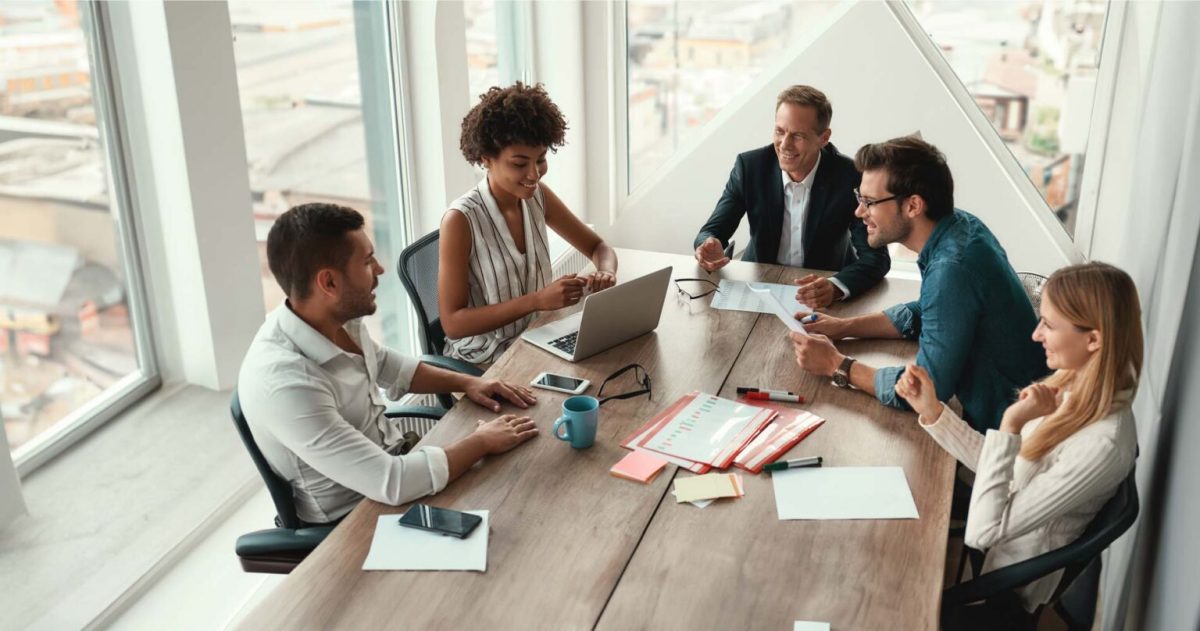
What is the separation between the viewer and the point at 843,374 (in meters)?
2.52

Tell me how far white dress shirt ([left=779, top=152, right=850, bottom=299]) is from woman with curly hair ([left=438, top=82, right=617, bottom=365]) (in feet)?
2.83

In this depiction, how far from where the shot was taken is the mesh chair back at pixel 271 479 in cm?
207

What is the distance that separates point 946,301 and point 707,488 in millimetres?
782

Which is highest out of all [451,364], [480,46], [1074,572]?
[480,46]

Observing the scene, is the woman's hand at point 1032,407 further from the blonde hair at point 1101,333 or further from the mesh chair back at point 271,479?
the mesh chair back at point 271,479

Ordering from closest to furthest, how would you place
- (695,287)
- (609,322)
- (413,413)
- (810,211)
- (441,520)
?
1. (441,520)
2. (413,413)
3. (609,322)
4. (695,287)
5. (810,211)

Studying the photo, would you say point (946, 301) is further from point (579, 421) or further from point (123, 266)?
point (123, 266)

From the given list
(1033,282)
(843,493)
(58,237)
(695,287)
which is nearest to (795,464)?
(843,493)

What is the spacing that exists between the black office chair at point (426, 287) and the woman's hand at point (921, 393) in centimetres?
123

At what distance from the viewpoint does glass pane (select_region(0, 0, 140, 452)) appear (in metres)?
2.61

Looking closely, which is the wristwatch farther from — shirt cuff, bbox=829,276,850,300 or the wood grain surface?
shirt cuff, bbox=829,276,850,300

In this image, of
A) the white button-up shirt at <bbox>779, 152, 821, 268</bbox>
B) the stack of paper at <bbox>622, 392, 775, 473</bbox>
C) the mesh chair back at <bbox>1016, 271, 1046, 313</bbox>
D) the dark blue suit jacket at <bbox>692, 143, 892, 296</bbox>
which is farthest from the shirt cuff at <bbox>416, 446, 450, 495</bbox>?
the mesh chair back at <bbox>1016, 271, 1046, 313</bbox>

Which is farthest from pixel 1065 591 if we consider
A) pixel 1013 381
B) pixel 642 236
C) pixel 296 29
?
pixel 642 236

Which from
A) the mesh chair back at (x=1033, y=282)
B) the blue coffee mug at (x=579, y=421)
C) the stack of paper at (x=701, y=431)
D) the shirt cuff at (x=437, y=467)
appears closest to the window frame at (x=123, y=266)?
the shirt cuff at (x=437, y=467)
